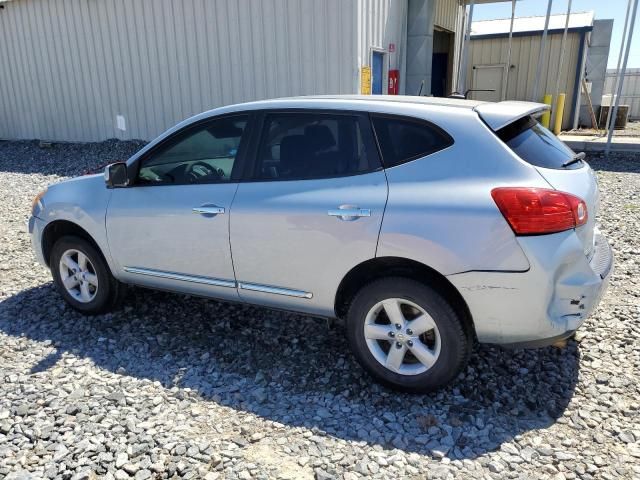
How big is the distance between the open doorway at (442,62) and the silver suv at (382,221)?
13917 mm

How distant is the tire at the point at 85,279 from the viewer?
4277 mm

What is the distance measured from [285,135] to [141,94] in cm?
1058

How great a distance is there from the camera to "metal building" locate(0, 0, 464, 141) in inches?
415

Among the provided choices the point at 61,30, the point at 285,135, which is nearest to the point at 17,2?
the point at 61,30

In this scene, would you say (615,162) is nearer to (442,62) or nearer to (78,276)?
(442,62)

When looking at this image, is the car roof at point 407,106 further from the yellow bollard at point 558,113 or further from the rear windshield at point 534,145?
the yellow bollard at point 558,113

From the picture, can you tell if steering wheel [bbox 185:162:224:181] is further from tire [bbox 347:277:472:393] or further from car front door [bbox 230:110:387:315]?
tire [bbox 347:277:472:393]

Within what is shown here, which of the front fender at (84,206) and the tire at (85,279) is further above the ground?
the front fender at (84,206)

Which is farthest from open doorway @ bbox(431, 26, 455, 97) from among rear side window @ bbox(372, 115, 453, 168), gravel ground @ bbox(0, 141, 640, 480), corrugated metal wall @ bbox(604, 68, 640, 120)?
rear side window @ bbox(372, 115, 453, 168)

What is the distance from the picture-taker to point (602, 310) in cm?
426

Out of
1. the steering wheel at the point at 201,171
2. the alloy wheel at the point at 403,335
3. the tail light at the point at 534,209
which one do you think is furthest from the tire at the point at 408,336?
the steering wheel at the point at 201,171

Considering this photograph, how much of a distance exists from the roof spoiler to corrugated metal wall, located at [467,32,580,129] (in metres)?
14.4

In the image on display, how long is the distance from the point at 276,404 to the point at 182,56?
1056 cm

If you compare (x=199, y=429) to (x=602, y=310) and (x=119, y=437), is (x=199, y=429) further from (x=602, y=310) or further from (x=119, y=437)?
(x=602, y=310)
